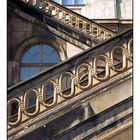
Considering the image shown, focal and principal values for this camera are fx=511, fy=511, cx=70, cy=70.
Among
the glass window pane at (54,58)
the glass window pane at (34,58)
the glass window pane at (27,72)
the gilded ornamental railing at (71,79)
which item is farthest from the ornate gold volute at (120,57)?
the glass window pane at (34,58)

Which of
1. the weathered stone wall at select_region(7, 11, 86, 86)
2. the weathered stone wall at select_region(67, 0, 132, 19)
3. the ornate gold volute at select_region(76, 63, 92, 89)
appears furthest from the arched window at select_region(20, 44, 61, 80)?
the ornate gold volute at select_region(76, 63, 92, 89)

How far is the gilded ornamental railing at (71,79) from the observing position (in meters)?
7.02

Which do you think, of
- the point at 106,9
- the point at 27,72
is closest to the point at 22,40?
the point at 27,72

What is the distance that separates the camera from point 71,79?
7.18 m

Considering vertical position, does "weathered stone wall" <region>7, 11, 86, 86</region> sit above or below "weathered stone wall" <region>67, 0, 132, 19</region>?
below

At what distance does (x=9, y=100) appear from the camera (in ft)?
23.0

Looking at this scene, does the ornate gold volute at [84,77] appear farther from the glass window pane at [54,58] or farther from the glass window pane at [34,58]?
the glass window pane at [34,58]

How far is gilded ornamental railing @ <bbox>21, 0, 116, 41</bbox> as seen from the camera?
13.7 m

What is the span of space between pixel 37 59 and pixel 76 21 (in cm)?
157

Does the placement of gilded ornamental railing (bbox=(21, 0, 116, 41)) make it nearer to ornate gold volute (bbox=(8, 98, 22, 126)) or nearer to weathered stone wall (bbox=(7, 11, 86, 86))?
weathered stone wall (bbox=(7, 11, 86, 86))

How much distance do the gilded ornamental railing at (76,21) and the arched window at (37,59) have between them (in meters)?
0.86

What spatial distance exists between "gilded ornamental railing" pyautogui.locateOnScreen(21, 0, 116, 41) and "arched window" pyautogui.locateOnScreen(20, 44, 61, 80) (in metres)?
0.86
